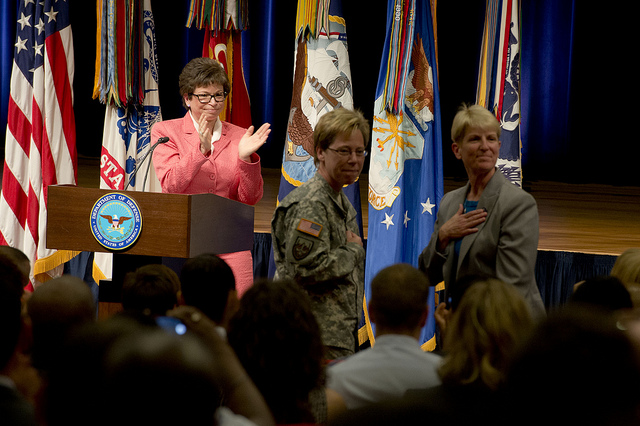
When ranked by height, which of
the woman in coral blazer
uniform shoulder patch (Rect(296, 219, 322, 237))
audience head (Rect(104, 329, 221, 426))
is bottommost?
audience head (Rect(104, 329, 221, 426))

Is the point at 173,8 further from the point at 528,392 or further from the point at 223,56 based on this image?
the point at 528,392

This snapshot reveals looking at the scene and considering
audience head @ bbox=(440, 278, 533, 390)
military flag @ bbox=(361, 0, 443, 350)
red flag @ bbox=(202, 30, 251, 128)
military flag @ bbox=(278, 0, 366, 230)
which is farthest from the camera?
→ red flag @ bbox=(202, 30, 251, 128)

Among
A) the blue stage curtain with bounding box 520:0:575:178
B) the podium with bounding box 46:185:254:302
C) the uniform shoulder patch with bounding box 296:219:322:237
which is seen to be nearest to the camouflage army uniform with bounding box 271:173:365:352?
the uniform shoulder patch with bounding box 296:219:322:237

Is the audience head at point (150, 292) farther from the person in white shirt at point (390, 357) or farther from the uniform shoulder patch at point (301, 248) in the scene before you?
the person in white shirt at point (390, 357)

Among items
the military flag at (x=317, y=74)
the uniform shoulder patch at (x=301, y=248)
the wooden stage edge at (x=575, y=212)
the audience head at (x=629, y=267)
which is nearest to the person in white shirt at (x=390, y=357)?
the uniform shoulder patch at (x=301, y=248)

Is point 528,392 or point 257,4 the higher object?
point 257,4

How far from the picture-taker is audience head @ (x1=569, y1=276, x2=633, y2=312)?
192cm

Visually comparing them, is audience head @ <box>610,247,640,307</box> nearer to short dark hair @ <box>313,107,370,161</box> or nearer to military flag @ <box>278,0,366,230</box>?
short dark hair @ <box>313,107,370,161</box>

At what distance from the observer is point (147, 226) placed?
2699 mm

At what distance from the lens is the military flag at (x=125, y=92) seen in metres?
4.38

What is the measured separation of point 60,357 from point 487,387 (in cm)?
83

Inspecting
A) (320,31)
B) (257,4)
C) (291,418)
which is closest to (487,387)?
(291,418)

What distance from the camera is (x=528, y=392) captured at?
2.75ft

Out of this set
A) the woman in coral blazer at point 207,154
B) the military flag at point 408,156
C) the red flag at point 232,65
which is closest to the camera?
the woman in coral blazer at point 207,154
